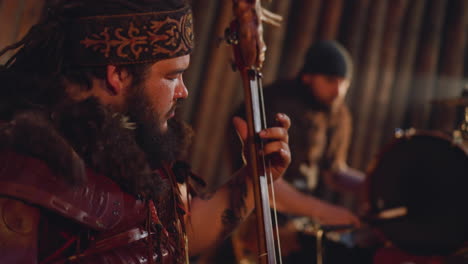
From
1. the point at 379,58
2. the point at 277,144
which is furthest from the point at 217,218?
the point at 379,58

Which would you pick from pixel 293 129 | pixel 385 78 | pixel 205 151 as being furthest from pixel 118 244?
pixel 385 78

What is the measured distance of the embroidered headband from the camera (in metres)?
1.31

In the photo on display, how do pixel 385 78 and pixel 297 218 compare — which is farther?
pixel 385 78

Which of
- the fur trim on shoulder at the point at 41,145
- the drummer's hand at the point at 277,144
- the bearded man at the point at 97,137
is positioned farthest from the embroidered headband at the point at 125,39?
the drummer's hand at the point at 277,144

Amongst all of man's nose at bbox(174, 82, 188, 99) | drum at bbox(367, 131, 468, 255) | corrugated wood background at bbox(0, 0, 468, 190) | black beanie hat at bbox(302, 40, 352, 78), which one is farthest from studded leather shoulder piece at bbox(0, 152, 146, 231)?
corrugated wood background at bbox(0, 0, 468, 190)

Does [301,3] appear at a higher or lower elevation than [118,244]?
higher

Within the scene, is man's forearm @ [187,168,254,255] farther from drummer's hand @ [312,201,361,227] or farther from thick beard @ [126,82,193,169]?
drummer's hand @ [312,201,361,227]

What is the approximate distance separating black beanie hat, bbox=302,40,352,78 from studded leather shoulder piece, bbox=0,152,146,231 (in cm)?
222

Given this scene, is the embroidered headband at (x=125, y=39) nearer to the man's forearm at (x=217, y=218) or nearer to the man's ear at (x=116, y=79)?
the man's ear at (x=116, y=79)

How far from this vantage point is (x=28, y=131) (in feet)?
3.70

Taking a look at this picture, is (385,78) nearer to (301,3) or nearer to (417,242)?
(301,3)

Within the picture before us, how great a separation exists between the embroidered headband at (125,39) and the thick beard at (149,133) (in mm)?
110

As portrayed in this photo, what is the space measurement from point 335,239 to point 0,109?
1.74 m

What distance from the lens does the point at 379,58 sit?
4719 millimetres
